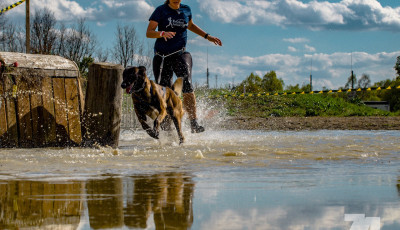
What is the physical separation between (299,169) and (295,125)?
13494 millimetres

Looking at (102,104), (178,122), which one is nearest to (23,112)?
(102,104)

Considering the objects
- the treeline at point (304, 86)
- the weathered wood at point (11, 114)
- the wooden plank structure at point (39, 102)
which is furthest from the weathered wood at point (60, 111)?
the treeline at point (304, 86)

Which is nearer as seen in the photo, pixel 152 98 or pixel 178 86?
pixel 152 98

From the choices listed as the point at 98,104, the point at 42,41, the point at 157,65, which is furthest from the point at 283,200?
the point at 42,41

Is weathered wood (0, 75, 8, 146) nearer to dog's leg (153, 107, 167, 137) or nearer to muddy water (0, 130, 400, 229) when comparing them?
muddy water (0, 130, 400, 229)

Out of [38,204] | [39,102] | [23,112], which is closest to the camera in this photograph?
[38,204]

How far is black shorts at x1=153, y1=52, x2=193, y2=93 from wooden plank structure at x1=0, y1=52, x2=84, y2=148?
137cm

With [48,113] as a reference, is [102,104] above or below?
above

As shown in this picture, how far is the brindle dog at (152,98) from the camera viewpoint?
30.0 feet

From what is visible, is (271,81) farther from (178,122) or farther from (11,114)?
(11,114)

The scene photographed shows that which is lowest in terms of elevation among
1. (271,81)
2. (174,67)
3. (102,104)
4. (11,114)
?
(11,114)

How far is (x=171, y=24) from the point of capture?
10.4 m

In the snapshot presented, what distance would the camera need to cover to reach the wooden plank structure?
9.74 metres

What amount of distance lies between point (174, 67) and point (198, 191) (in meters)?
6.33
